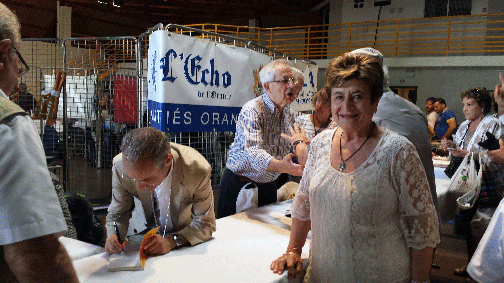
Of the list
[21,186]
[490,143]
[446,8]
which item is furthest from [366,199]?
[446,8]

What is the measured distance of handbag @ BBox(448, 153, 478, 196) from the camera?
3.14 meters

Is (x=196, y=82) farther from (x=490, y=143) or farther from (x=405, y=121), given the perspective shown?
(x=490, y=143)

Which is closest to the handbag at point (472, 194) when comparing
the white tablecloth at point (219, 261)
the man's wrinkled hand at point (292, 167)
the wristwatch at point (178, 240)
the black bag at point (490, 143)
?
the black bag at point (490, 143)

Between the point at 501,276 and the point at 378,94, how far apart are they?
1026 mm

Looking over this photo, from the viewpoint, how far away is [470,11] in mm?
12383

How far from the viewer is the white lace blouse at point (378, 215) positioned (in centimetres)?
130

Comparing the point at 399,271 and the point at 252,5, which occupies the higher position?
the point at 252,5

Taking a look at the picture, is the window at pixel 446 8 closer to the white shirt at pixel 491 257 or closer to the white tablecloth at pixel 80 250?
the white shirt at pixel 491 257

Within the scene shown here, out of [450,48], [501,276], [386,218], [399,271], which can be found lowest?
[501,276]

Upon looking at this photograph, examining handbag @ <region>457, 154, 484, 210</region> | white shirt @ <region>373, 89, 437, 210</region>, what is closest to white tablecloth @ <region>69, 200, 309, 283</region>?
white shirt @ <region>373, 89, 437, 210</region>

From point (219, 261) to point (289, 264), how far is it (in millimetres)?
301

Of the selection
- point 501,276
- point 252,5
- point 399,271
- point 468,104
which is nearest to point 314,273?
point 399,271

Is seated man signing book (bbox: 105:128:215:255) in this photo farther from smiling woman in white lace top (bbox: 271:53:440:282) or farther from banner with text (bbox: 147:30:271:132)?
banner with text (bbox: 147:30:271:132)

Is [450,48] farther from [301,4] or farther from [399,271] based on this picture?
[399,271]
